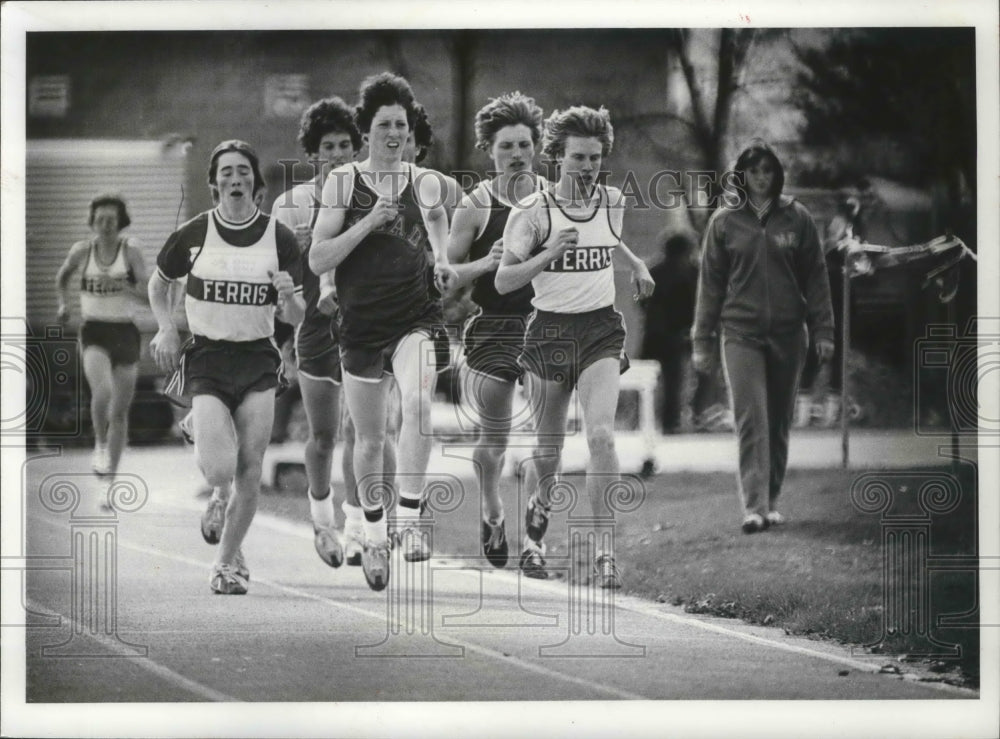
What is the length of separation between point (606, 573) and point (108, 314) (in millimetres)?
2636

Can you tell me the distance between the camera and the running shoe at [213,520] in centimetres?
721

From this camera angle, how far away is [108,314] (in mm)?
7211

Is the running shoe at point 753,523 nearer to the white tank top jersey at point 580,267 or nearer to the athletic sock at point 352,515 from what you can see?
the white tank top jersey at point 580,267

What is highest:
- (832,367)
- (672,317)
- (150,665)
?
(672,317)

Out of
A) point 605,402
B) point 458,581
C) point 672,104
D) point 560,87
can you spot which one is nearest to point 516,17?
point 560,87

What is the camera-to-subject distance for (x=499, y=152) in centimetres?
720

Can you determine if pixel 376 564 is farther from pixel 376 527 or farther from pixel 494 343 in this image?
pixel 494 343

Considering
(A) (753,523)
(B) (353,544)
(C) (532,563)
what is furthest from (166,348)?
(A) (753,523)

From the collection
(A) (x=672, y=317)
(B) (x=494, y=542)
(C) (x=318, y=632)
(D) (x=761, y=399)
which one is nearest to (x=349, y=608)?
(C) (x=318, y=632)

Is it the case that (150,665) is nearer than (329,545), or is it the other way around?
(150,665)

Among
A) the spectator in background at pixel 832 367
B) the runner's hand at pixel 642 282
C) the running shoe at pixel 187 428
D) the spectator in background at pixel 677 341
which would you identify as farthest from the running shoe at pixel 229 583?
the spectator in background at pixel 832 367

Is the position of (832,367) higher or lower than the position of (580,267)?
lower

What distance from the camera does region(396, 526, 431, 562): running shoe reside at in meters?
7.21

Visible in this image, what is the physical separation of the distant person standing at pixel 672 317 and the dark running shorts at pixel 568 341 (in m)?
0.17
